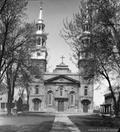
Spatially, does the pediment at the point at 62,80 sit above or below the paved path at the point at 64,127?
above

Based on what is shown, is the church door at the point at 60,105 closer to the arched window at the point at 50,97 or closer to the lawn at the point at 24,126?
the arched window at the point at 50,97

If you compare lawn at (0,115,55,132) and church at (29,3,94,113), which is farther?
church at (29,3,94,113)

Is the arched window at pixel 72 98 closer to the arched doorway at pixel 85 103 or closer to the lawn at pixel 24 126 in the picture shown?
the arched doorway at pixel 85 103

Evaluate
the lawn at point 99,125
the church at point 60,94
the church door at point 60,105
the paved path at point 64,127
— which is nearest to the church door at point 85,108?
the church at point 60,94

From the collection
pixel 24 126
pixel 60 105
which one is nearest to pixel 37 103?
pixel 60 105

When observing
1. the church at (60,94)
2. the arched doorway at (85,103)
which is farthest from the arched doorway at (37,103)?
Answer: the arched doorway at (85,103)

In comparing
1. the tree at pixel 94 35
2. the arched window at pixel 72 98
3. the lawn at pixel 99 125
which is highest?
the tree at pixel 94 35

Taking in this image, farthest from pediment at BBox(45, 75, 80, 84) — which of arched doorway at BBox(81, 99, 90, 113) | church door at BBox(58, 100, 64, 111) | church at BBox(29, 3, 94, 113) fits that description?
church door at BBox(58, 100, 64, 111)

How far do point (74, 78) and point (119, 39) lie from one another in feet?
166

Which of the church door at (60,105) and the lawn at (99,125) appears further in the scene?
the church door at (60,105)

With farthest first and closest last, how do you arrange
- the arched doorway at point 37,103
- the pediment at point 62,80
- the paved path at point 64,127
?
1. the pediment at point 62,80
2. the arched doorway at point 37,103
3. the paved path at point 64,127

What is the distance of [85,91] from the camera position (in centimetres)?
6731

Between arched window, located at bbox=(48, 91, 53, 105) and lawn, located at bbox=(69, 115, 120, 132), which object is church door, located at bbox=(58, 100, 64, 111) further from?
lawn, located at bbox=(69, 115, 120, 132)

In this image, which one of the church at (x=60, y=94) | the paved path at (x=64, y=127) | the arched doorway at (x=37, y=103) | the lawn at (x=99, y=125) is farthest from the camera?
the arched doorway at (x=37, y=103)
